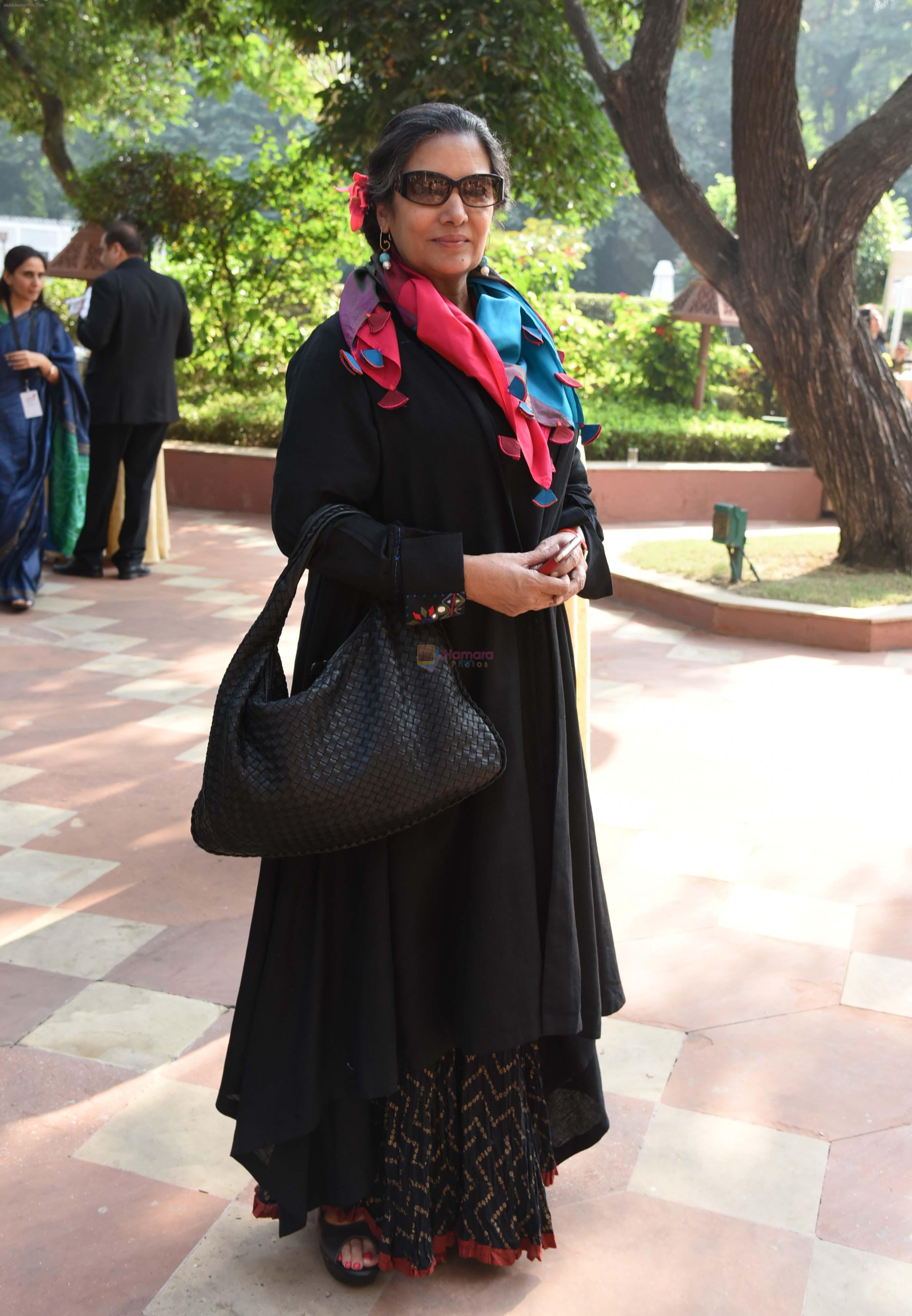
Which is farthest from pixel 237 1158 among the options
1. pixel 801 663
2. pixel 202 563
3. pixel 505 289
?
pixel 202 563

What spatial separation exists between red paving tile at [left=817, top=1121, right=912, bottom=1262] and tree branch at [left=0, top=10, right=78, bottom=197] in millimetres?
11860

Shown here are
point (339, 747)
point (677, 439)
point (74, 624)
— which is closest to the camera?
point (339, 747)

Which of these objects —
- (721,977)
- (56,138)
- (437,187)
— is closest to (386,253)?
(437,187)

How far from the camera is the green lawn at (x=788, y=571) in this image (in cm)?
657

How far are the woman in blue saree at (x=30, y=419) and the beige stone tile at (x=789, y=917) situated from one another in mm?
4376

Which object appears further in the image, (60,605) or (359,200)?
(60,605)

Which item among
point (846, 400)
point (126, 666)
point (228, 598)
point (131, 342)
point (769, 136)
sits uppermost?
point (769, 136)

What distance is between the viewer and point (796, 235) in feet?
23.0

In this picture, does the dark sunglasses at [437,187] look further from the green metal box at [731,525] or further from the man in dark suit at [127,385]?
the man in dark suit at [127,385]

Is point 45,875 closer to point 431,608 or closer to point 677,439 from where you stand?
point 431,608

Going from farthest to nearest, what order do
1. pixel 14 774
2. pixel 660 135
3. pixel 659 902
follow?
1. pixel 660 135
2. pixel 14 774
3. pixel 659 902

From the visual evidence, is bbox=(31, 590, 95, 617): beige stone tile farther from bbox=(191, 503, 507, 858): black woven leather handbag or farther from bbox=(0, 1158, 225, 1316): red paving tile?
bbox=(191, 503, 507, 858): black woven leather handbag

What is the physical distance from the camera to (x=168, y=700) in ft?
16.4

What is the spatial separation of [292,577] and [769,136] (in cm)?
620
